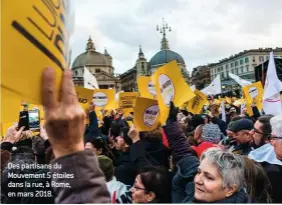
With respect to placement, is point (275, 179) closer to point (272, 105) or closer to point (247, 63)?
point (272, 105)

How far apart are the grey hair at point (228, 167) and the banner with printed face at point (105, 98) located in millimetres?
5518

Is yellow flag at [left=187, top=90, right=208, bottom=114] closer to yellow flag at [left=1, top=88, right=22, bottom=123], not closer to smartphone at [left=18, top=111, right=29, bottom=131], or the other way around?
smartphone at [left=18, top=111, right=29, bottom=131]

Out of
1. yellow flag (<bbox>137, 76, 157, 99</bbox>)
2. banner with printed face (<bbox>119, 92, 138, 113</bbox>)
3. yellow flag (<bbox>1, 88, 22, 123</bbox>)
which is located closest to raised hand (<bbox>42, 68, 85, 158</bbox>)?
yellow flag (<bbox>1, 88, 22, 123</bbox>)

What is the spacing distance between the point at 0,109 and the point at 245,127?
2623mm

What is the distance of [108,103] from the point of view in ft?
24.1

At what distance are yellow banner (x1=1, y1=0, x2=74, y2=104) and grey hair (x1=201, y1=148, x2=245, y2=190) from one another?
1001 mm

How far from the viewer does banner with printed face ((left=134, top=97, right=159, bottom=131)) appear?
327 centimetres

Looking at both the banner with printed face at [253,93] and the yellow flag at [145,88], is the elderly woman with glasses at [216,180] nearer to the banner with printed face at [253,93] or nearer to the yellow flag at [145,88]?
the yellow flag at [145,88]

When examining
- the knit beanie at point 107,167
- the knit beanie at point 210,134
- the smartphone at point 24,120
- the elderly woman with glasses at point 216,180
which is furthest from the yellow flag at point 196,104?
the elderly woman with glasses at point 216,180

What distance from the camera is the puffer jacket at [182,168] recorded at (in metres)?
2.00

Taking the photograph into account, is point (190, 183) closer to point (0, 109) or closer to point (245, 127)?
point (0, 109)

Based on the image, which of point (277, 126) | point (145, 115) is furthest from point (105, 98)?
point (277, 126)

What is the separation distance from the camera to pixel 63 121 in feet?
2.84

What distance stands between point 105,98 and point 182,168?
539 cm
